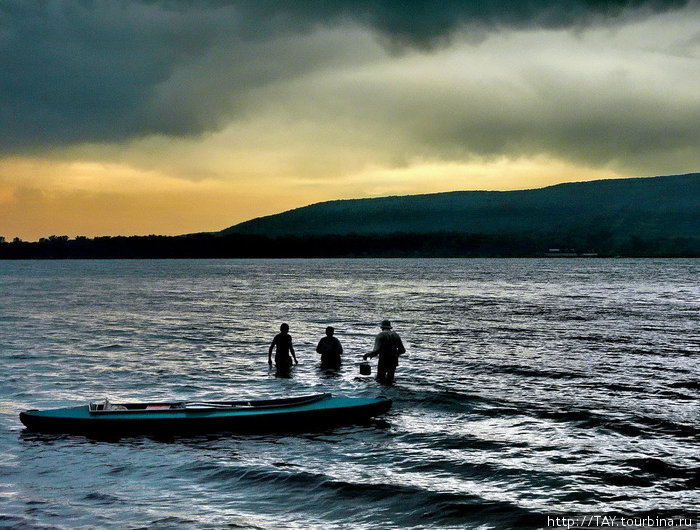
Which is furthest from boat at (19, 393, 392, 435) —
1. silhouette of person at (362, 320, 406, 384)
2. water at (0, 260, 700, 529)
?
silhouette of person at (362, 320, 406, 384)

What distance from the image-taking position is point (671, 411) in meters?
21.9

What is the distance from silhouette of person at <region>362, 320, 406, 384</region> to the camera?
A: 24.0m

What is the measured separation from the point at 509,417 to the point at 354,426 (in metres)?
4.98

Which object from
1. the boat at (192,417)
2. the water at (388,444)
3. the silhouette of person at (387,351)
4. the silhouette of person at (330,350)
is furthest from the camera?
the silhouette of person at (330,350)

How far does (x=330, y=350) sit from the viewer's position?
28047 mm

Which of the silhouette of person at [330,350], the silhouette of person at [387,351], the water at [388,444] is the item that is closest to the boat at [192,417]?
the water at [388,444]

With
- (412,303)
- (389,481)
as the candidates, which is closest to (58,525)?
(389,481)

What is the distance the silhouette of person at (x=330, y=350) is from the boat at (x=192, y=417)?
7.69m

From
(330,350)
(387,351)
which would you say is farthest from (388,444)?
(330,350)

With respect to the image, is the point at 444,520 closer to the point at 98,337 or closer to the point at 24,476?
the point at 24,476

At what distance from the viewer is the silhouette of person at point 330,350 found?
2772 centimetres

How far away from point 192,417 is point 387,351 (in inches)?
330

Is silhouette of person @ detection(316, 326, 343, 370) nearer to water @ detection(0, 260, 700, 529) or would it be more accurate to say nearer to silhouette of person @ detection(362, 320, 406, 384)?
water @ detection(0, 260, 700, 529)

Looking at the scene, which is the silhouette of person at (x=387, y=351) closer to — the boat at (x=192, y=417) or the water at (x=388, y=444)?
the water at (x=388, y=444)
